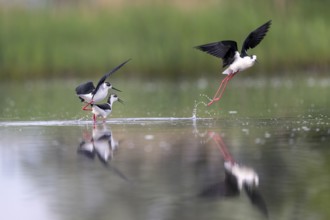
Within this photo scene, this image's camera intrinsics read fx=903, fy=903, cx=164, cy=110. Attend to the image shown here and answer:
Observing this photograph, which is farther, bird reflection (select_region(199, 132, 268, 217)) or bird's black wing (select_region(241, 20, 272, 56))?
bird's black wing (select_region(241, 20, 272, 56))

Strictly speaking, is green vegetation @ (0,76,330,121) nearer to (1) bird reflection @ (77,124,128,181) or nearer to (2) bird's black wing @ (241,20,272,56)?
(2) bird's black wing @ (241,20,272,56)

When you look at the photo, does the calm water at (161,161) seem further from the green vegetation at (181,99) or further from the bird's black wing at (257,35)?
the bird's black wing at (257,35)

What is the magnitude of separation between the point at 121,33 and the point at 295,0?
195 inches

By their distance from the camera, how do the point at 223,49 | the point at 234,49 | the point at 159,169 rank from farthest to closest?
the point at 234,49 < the point at 223,49 < the point at 159,169

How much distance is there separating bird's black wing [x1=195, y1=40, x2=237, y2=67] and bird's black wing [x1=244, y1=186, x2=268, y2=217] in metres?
5.66

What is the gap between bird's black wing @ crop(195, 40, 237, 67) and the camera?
12.6m

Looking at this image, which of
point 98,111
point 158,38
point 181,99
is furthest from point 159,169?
point 158,38

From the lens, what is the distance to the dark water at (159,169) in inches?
249

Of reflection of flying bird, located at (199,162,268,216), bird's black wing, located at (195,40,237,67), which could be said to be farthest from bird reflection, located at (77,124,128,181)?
bird's black wing, located at (195,40,237,67)

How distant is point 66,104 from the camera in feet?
58.1

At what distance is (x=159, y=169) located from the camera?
803 centimetres

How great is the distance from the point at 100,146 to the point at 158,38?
1385 cm

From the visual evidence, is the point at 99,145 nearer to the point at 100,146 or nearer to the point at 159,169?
the point at 100,146

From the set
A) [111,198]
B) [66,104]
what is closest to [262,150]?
[111,198]
